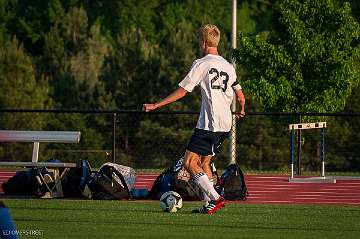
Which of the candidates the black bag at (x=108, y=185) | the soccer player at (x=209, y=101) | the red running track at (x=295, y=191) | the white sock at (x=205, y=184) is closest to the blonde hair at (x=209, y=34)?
the soccer player at (x=209, y=101)

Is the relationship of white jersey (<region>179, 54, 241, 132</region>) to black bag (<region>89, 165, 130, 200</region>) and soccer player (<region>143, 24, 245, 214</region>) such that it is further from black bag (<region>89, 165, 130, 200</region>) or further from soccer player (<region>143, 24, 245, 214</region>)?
black bag (<region>89, 165, 130, 200</region>)

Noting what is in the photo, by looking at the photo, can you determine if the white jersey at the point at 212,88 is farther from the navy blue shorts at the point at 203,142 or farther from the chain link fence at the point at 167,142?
the chain link fence at the point at 167,142

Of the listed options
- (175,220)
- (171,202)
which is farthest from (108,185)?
(175,220)

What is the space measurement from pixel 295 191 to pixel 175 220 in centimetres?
758

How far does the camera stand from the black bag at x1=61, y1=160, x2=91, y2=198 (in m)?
19.2

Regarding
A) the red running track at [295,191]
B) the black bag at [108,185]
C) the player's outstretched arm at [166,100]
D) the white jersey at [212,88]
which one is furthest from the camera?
the red running track at [295,191]

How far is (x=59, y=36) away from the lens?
72.0 meters

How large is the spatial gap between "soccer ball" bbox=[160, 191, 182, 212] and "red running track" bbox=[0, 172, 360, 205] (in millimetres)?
2989

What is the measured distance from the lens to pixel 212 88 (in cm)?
1541

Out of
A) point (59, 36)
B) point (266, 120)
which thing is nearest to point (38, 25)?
point (59, 36)

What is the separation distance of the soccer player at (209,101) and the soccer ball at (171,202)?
731mm

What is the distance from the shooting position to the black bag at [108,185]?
18.6 metres

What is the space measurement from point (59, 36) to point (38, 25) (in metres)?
8.15

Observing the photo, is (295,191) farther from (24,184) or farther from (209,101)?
(209,101)
